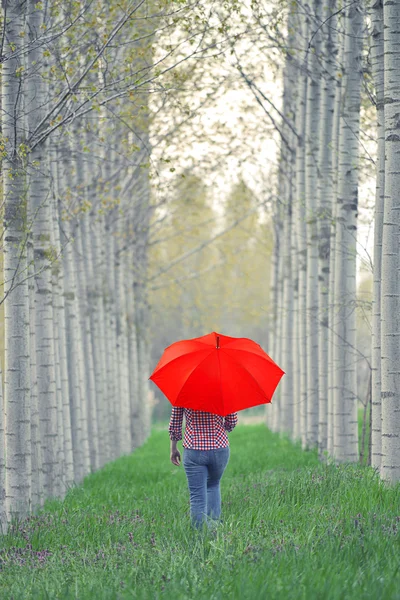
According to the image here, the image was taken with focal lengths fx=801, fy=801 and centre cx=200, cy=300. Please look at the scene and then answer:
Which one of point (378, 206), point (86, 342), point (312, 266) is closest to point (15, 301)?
point (378, 206)

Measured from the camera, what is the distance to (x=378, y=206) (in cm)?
869

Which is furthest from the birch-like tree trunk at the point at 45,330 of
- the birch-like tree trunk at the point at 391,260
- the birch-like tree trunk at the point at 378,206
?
the birch-like tree trunk at the point at 391,260

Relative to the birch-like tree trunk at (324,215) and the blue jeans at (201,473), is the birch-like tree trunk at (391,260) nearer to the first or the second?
the blue jeans at (201,473)

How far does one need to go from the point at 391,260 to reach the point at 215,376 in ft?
7.80

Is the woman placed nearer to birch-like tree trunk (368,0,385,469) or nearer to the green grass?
the green grass

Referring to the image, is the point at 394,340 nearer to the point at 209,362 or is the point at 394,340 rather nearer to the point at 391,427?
the point at 391,427

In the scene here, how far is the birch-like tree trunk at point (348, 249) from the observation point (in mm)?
10297

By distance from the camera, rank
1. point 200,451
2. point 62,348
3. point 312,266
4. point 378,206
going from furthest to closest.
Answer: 1. point 312,266
2. point 62,348
3. point 378,206
4. point 200,451

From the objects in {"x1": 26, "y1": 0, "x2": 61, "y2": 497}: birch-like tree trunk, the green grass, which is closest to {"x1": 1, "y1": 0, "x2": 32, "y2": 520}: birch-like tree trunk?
the green grass

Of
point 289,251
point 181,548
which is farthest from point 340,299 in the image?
point 289,251

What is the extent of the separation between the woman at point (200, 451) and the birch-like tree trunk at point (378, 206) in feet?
8.20

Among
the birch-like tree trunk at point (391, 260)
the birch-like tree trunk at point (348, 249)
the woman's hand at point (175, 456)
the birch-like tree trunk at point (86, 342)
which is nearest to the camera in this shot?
the woman's hand at point (175, 456)

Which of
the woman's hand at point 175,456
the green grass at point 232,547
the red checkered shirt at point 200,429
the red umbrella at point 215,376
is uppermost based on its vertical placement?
the red umbrella at point 215,376

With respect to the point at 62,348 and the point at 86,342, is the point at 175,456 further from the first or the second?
the point at 86,342
